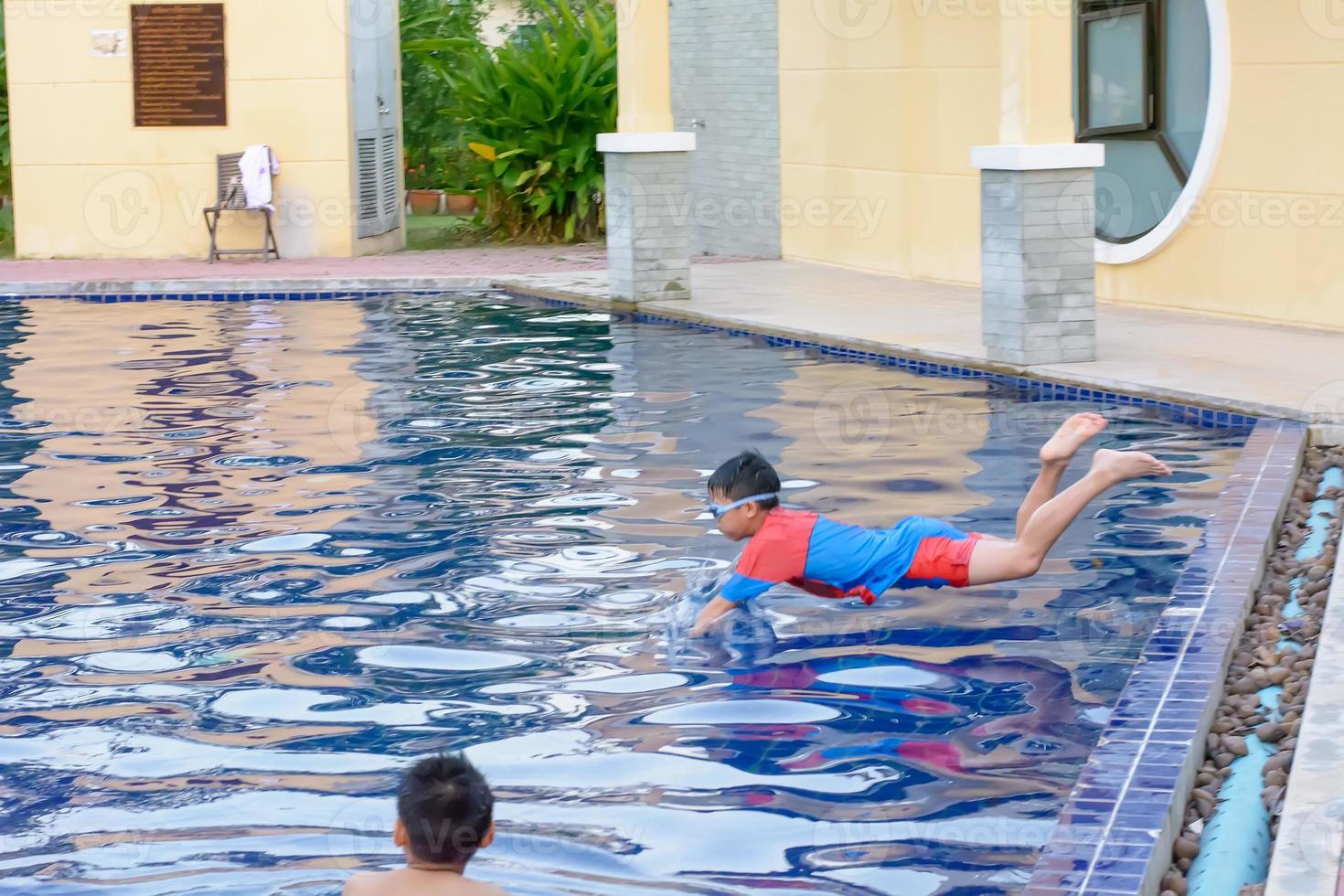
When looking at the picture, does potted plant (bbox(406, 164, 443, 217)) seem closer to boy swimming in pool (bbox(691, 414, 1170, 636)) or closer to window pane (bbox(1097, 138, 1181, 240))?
window pane (bbox(1097, 138, 1181, 240))

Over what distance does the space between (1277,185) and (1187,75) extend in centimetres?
140

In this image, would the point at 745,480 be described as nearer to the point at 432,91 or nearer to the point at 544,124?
the point at 544,124

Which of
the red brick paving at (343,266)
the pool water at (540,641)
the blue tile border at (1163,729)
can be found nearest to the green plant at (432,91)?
the red brick paving at (343,266)

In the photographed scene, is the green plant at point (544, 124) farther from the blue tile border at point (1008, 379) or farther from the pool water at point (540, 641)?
the pool water at point (540, 641)

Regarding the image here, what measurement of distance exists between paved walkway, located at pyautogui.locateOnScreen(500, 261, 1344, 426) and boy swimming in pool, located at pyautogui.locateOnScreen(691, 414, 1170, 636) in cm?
320

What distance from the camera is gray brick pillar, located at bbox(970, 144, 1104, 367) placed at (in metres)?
10.6

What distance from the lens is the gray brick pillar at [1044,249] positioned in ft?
34.8

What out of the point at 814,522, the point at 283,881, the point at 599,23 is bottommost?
the point at 283,881

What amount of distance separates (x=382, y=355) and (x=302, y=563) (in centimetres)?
544

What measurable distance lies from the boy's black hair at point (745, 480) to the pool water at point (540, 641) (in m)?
0.50

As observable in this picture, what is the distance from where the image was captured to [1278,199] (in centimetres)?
1195

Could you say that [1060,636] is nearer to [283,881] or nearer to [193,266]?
[283,881]

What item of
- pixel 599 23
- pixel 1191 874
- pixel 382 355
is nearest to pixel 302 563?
pixel 1191 874

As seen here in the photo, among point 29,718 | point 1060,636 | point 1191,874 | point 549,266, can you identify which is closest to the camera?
point 1191,874
